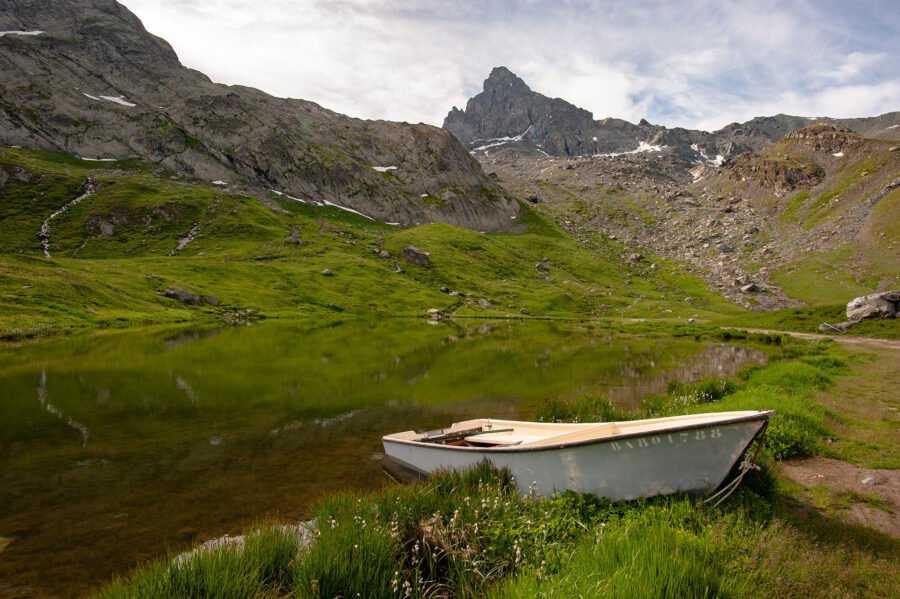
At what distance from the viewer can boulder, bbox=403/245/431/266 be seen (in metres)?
161

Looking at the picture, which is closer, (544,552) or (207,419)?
(544,552)

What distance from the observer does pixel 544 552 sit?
831 cm

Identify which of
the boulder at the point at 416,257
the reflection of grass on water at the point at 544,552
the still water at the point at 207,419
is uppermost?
the boulder at the point at 416,257

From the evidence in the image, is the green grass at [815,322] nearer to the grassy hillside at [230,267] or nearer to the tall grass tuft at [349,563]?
the grassy hillside at [230,267]

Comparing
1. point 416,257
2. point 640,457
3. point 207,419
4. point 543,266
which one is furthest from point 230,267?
point 640,457

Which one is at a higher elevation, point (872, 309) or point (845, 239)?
point (845, 239)

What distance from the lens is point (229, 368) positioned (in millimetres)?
36594

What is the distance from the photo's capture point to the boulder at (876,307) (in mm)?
60656

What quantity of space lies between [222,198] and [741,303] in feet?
627

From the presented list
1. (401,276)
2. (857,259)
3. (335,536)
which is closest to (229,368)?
(335,536)

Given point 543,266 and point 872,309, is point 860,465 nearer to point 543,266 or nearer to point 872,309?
point 872,309

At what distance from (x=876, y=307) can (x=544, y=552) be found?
253 feet

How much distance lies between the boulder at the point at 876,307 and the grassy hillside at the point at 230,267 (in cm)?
5711

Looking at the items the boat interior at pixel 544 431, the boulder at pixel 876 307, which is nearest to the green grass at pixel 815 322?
the boulder at pixel 876 307
